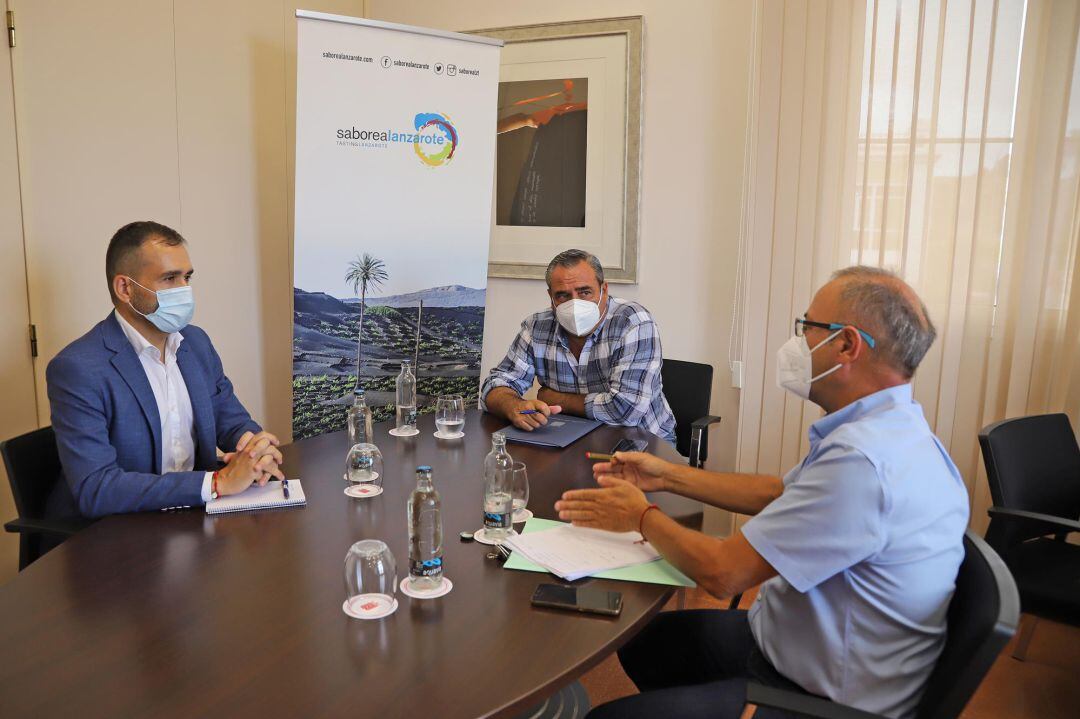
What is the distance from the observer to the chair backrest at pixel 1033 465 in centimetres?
247

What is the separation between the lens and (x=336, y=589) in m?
1.43

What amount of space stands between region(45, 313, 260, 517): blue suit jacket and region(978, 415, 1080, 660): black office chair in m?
2.34

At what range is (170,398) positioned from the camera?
7.55 ft

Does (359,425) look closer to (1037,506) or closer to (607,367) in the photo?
(607,367)

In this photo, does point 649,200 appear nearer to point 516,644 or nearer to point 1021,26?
point 1021,26

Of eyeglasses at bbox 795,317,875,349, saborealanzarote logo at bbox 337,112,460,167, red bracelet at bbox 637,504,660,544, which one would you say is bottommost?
red bracelet at bbox 637,504,660,544

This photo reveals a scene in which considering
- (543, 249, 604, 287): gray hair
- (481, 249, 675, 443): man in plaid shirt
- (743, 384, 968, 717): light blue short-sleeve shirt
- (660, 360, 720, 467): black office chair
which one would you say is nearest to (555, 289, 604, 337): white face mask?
(481, 249, 675, 443): man in plaid shirt

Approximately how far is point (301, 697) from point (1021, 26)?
140 inches

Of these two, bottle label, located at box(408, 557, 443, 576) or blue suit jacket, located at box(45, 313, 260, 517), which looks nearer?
bottle label, located at box(408, 557, 443, 576)

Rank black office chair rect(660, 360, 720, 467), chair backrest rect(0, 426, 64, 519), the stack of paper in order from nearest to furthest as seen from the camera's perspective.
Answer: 1. the stack of paper
2. chair backrest rect(0, 426, 64, 519)
3. black office chair rect(660, 360, 720, 467)

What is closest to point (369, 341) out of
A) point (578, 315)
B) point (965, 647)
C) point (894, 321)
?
point (578, 315)

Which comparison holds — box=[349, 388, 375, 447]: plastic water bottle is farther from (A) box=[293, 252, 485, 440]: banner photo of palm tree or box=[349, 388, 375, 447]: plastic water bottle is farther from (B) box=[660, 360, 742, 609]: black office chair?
(A) box=[293, 252, 485, 440]: banner photo of palm tree

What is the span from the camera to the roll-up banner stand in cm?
353

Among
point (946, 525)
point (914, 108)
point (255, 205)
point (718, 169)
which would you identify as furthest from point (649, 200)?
point (946, 525)
